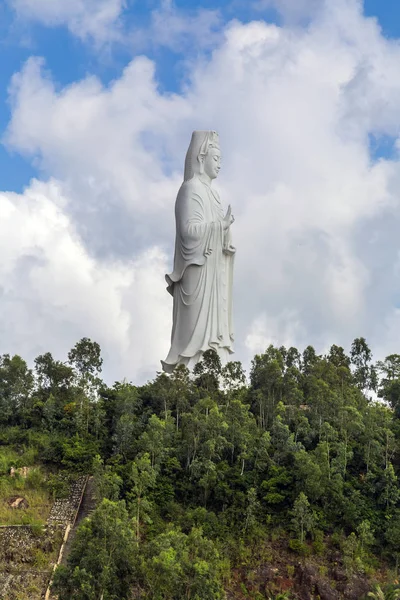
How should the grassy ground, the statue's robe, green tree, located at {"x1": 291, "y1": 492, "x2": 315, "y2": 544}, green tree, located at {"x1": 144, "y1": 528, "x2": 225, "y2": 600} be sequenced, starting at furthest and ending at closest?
the statue's robe
the grassy ground
green tree, located at {"x1": 291, "y1": 492, "x2": 315, "y2": 544}
green tree, located at {"x1": 144, "y1": 528, "x2": 225, "y2": 600}

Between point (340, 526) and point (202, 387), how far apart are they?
6668 millimetres

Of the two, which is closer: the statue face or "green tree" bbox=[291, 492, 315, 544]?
"green tree" bbox=[291, 492, 315, 544]

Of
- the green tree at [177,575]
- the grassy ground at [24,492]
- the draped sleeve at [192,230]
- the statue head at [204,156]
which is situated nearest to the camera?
the green tree at [177,575]

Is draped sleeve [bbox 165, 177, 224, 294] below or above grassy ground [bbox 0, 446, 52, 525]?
above

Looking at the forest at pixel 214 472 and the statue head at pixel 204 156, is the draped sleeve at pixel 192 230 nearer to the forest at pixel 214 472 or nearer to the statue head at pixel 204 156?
the statue head at pixel 204 156

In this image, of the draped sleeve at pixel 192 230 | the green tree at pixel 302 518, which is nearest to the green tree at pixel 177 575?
the green tree at pixel 302 518

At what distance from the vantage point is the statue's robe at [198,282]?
23.7 meters

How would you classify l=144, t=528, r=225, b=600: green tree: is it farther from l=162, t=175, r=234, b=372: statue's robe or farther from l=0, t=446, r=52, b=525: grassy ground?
l=162, t=175, r=234, b=372: statue's robe

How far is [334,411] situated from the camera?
19406mm

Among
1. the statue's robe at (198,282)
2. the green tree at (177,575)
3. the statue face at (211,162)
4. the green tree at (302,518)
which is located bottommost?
the green tree at (177,575)

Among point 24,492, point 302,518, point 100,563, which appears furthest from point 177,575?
point 24,492

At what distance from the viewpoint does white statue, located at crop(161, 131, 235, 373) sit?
23.7 m

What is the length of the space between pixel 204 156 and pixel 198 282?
4441mm

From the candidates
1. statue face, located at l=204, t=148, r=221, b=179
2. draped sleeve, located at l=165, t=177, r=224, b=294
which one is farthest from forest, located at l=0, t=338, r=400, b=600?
statue face, located at l=204, t=148, r=221, b=179
